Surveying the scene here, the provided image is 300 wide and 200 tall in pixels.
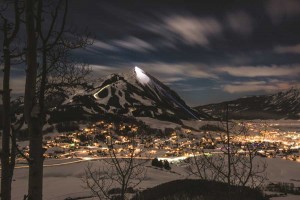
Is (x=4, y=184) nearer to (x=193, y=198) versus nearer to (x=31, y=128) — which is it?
(x=31, y=128)

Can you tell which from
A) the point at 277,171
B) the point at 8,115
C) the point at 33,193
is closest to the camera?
the point at 33,193

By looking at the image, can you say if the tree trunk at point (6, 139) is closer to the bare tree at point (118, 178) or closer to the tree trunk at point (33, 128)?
the tree trunk at point (33, 128)

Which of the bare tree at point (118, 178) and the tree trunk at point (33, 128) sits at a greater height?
the tree trunk at point (33, 128)

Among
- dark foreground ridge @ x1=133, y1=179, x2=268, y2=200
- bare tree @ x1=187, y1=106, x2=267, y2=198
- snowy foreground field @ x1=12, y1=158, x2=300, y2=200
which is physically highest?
bare tree @ x1=187, y1=106, x2=267, y2=198

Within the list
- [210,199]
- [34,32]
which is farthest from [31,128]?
[210,199]

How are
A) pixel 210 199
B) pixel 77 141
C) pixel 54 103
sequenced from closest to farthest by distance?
pixel 54 103 < pixel 210 199 < pixel 77 141

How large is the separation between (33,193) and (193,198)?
446 inches

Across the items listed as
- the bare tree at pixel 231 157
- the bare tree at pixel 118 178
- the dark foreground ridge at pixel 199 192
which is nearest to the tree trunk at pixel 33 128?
the bare tree at pixel 118 178

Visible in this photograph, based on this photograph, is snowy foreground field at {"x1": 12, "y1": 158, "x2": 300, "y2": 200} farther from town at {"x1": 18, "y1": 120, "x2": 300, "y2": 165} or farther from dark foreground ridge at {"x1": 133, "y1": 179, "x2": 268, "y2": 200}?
dark foreground ridge at {"x1": 133, "y1": 179, "x2": 268, "y2": 200}

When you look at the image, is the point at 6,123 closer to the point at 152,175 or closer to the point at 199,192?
the point at 199,192

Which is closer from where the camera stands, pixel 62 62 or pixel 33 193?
pixel 33 193

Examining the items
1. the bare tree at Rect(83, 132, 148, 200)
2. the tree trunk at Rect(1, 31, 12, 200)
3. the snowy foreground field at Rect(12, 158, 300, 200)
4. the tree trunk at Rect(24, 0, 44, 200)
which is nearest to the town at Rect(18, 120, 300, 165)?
the bare tree at Rect(83, 132, 148, 200)

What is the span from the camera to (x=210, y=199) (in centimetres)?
1595

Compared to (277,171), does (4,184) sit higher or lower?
higher
